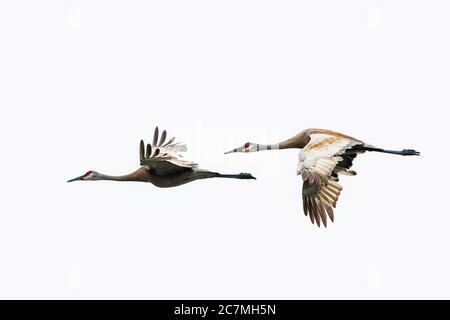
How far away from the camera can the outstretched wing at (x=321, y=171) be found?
15398mm

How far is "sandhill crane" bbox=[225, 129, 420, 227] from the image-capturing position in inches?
608

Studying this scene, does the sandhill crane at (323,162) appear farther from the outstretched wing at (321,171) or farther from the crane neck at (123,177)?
the crane neck at (123,177)

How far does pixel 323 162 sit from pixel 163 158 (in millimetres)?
2459

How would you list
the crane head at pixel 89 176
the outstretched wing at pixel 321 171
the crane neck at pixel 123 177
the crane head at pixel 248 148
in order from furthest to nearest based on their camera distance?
1. the crane head at pixel 248 148
2. the crane head at pixel 89 176
3. the crane neck at pixel 123 177
4. the outstretched wing at pixel 321 171

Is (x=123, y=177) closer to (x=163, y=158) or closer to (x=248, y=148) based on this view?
(x=163, y=158)

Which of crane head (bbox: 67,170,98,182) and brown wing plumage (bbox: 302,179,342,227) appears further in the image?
crane head (bbox: 67,170,98,182)

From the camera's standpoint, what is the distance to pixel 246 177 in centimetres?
1714

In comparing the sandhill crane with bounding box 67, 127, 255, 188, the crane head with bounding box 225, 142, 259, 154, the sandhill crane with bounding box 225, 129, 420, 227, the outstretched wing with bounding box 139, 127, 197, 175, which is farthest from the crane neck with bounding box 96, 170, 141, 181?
the sandhill crane with bounding box 225, 129, 420, 227

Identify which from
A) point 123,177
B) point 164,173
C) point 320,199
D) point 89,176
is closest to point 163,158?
point 164,173

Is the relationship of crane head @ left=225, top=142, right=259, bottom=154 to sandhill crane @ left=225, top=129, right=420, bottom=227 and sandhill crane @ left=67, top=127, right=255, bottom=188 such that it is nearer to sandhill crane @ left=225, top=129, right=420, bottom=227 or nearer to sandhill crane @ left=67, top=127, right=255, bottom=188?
sandhill crane @ left=225, top=129, right=420, bottom=227

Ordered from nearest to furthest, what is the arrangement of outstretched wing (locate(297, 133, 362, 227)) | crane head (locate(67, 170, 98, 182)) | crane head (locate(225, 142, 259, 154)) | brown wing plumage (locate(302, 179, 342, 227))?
outstretched wing (locate(297, 133, 362, 227)) < brown wing plumage (locate(302, 179, 342, 227)) < crane head (locate(67, 170, 98, 182)) < crane head (locate(225, 142, 259, 154))

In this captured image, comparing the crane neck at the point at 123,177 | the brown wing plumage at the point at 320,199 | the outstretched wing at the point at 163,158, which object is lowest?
the brown wing plumage at the point at 320,199

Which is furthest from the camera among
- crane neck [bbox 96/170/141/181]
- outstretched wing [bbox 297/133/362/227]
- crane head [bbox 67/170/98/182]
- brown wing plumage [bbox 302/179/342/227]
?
crane head [bbox 67/170/98/182]

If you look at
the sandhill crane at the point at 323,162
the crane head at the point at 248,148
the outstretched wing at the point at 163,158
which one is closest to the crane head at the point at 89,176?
the outstretched wing at the point at 163,158
